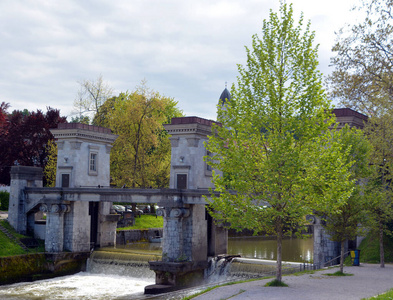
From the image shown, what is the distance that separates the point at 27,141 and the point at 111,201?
23.2 meters

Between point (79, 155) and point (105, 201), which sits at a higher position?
point (79, 155)

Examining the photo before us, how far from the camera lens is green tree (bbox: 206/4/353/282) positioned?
2005cm

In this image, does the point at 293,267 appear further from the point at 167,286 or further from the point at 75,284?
the point at 75,284

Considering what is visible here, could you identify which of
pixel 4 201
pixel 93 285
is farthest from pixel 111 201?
pixel 4 201

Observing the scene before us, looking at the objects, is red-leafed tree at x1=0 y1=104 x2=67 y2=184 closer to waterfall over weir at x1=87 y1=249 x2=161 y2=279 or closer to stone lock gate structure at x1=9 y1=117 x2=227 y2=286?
stone lock gate structure at x1=9 y1=117 x2=227 y2=286

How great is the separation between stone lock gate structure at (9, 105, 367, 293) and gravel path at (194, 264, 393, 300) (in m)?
7.68

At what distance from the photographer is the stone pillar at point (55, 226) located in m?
39.1

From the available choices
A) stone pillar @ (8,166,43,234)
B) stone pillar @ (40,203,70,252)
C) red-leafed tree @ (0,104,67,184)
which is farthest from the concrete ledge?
red-leafed tree @ (0,104,67,184)

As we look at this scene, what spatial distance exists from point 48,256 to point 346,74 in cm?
2621

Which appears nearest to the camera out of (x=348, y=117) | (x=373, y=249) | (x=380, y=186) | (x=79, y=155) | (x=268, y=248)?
(x=380, y=186)

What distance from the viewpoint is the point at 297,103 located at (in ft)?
→ 67.7

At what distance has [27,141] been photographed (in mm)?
56312

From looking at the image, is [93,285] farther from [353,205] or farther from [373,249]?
[373,249]

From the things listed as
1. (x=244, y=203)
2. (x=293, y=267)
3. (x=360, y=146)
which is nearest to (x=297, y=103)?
(x=244, y=203)
